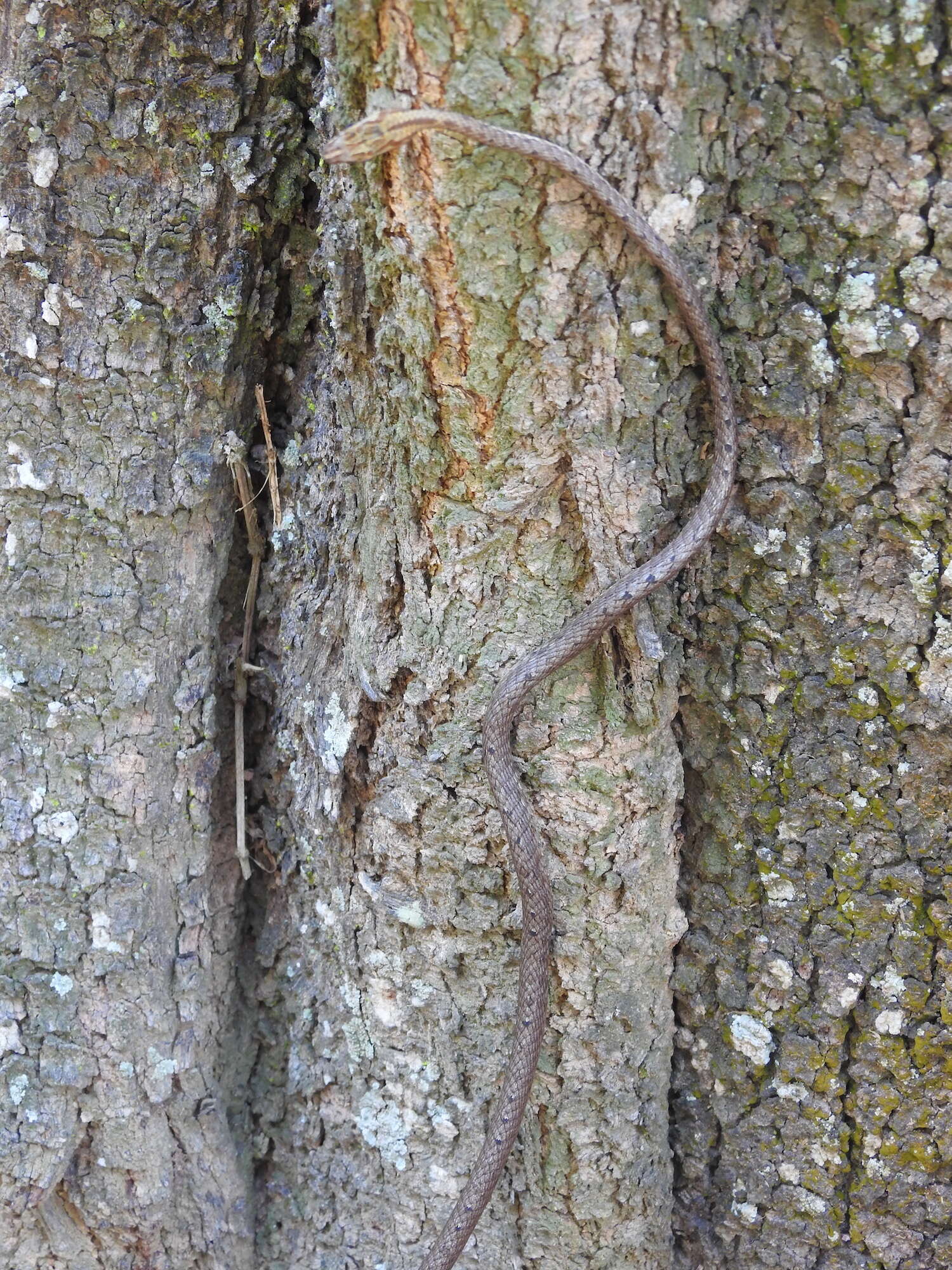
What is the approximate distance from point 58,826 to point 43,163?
122cm

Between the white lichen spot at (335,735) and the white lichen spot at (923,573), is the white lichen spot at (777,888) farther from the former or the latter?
the white lichen spot at (335,735)

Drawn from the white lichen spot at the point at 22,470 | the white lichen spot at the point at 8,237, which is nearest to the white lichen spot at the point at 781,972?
the white lichen spot at the point at 22,470

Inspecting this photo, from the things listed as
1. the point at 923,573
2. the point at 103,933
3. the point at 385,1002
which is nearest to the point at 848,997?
the point at 923,573

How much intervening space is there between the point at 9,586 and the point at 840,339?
154cm

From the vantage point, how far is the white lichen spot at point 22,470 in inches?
72.5

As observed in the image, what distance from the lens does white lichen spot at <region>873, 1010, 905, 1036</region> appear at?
5.37 ft

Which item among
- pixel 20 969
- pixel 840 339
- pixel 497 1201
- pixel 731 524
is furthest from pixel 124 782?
pixel 840 339

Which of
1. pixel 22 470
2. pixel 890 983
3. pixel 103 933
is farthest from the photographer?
pixel 103 933

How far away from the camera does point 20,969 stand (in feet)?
6.36

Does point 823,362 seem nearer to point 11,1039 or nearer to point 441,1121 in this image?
point 441,1121

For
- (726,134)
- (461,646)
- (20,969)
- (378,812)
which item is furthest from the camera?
(20,969)

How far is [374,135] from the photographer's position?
1.40 m

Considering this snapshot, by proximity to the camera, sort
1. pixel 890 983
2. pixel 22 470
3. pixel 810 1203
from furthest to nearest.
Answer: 1. pixel 22 470
2. pixel 810 1203
3. pixel 890 983

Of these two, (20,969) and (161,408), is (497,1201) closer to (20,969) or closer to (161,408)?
(20,969)
